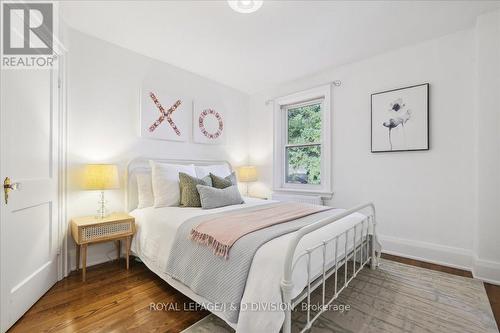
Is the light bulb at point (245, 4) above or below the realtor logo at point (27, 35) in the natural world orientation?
above

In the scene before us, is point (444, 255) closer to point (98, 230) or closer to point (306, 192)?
point (306, 192)

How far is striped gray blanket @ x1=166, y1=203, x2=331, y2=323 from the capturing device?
50.2 inches

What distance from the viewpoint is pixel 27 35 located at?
1760 mm

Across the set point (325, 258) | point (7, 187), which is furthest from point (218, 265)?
point (7, 187)

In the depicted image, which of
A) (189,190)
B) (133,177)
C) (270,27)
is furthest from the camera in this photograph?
(133,177)

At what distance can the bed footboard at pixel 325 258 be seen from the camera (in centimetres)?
108

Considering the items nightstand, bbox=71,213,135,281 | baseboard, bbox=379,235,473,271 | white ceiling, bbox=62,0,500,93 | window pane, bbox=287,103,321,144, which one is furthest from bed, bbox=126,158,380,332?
white ceiling, bbox=62,0,500,93

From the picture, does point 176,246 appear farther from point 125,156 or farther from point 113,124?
point 113,124

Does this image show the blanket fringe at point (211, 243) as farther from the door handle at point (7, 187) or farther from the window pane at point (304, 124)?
the window pane at point (304, 124)

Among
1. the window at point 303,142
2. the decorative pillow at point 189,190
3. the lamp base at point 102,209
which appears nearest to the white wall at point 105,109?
the lamp base at point 102,209

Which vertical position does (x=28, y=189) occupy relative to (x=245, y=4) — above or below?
below

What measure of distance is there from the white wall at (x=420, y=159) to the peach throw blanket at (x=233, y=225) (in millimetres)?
1318

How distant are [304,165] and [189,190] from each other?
2.07 meters

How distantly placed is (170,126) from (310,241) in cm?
249
